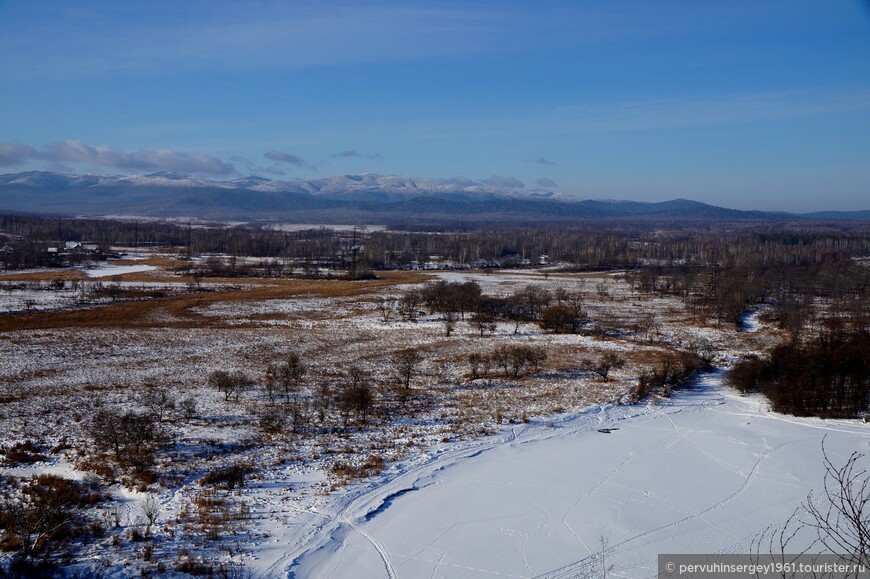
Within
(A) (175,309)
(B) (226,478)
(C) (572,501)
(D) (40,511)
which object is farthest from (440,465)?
(A) (175,309)

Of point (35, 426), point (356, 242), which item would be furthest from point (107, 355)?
point (356, 242)

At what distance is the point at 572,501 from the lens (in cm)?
1427

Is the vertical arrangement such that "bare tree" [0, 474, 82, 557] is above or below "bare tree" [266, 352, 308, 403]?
above

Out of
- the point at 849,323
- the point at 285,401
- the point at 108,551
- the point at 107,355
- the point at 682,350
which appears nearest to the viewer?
the point at 108,551

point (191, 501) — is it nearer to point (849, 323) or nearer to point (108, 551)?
point (108, 551)

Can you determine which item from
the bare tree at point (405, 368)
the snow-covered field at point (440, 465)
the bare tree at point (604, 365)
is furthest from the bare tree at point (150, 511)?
the bare tree at point (604, 365)

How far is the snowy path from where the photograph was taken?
11422 mm

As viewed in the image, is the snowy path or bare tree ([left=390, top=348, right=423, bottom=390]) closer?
the snowy path

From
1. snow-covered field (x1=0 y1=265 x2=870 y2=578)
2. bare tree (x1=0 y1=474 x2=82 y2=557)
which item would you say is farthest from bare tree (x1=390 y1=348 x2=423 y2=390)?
bare tree (x1=0 y1=474 x2=82 y2=557)

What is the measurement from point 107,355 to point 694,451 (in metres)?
29.0

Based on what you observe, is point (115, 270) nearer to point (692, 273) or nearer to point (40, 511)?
point (692, 273)

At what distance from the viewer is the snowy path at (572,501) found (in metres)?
11.4

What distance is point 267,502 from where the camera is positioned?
13.4 m

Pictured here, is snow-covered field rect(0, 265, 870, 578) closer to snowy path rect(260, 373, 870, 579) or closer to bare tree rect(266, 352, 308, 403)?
snowy path rect(260, 373, 870, 579)
